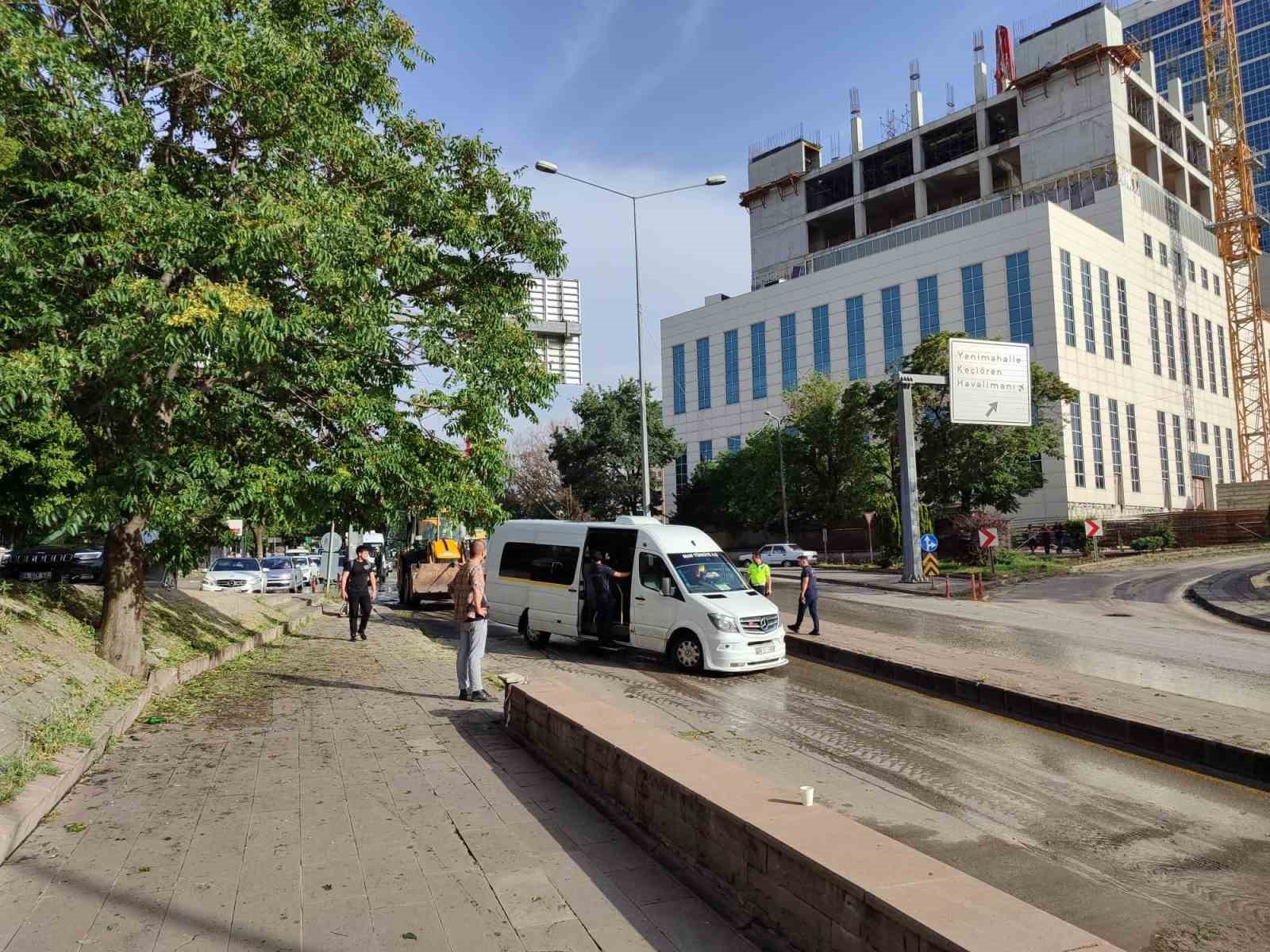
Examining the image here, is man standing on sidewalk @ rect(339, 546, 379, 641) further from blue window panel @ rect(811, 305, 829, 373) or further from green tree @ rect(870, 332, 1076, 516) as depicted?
blue window panel @ rect(811, 305, 829, 373)

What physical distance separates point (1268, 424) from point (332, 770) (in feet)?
279

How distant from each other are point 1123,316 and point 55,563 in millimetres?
60003

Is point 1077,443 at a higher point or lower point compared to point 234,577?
higher

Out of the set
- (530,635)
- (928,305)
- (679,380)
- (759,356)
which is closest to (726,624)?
(530,635)

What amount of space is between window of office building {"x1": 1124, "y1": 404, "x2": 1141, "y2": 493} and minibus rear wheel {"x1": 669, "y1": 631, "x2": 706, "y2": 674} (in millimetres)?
52621

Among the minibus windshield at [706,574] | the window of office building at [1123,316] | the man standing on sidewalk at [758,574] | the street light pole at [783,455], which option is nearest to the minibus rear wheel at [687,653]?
the minibus windshield at [706,574]

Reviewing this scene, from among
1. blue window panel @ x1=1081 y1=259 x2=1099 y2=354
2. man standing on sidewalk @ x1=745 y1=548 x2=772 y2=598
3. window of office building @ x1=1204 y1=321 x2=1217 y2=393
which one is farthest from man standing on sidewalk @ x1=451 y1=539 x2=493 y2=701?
window of office building @ x1=1204 y1=321 x2=1217 y2=393

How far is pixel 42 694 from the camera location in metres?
7.63

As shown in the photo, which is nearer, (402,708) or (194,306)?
(194,306)

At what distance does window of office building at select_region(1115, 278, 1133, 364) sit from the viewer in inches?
2221

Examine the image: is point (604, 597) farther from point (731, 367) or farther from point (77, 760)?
point (731, 367)

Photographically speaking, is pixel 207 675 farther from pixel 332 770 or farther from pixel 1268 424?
pixel 1268 424

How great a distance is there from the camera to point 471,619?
9.14m

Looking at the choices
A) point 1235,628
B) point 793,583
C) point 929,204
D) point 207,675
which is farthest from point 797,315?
point 207,675
